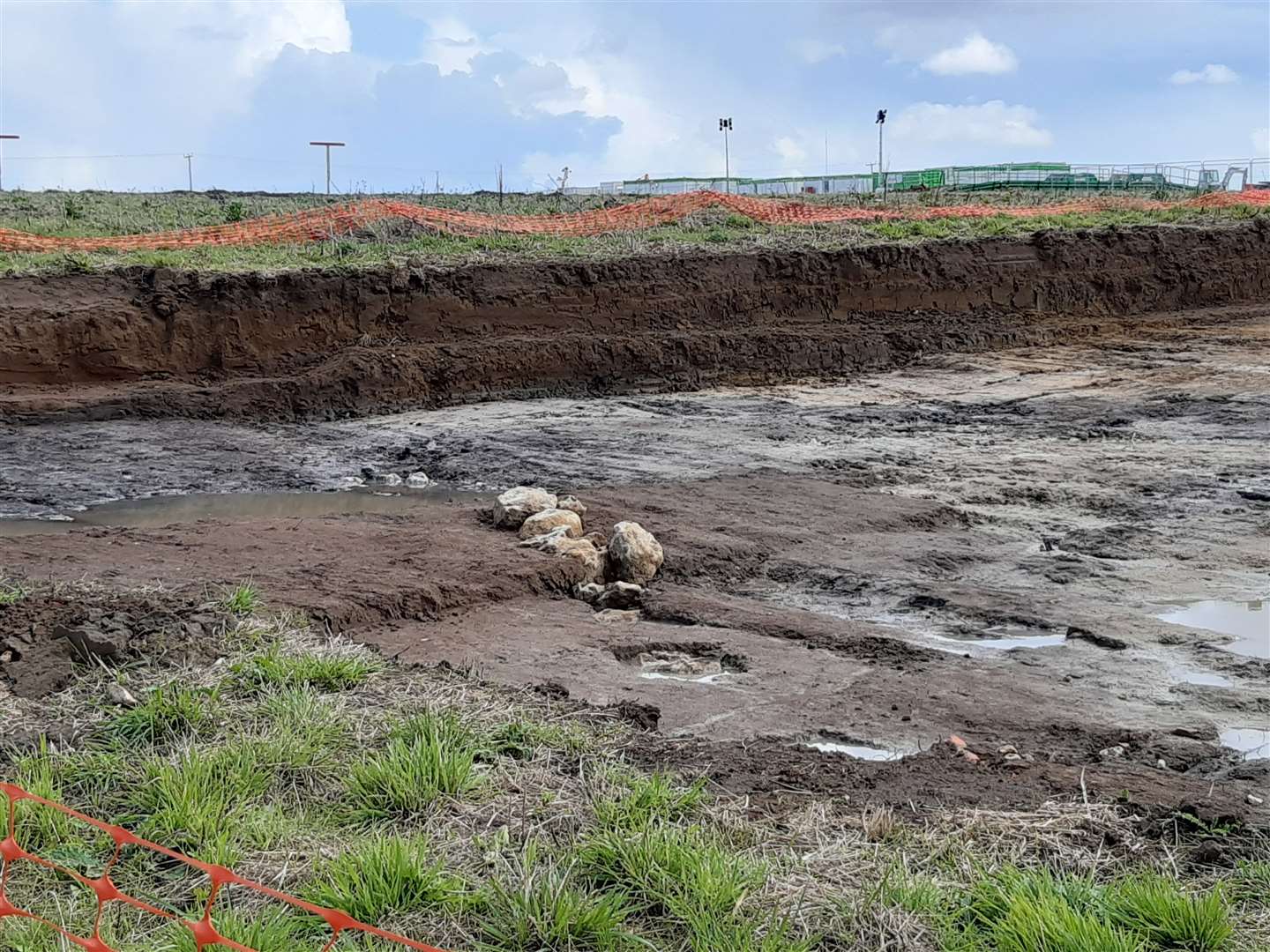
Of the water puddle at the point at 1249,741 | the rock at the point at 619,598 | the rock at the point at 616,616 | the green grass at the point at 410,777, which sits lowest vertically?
the water puddle at the point at 1249,741

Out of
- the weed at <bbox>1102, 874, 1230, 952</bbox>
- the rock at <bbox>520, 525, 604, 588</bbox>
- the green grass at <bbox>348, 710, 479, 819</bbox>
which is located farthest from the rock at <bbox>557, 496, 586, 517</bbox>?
the weed at <bbox>1102, 874, 1230, 952</bbox>

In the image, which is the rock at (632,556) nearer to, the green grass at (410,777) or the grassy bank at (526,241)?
the green grass at (410,777)

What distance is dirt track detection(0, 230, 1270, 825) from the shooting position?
5.86 metres

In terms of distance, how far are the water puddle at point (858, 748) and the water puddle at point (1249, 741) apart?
59.5 inches

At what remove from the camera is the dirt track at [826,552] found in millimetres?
5855

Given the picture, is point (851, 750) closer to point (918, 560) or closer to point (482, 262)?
point (918, 560)

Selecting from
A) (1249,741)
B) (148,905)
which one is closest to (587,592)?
(1249,741)

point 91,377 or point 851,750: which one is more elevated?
point 91,377

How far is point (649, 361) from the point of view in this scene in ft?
59.2

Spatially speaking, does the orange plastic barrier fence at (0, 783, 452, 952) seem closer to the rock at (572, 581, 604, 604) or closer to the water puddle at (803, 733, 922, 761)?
the water puddle at (803, 733, 922, 761)

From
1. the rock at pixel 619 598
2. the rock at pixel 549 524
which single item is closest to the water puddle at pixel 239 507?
the rock at pixel 549 524

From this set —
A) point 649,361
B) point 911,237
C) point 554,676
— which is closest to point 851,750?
point 554,676

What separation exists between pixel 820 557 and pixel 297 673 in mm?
4759

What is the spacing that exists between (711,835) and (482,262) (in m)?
15.7
